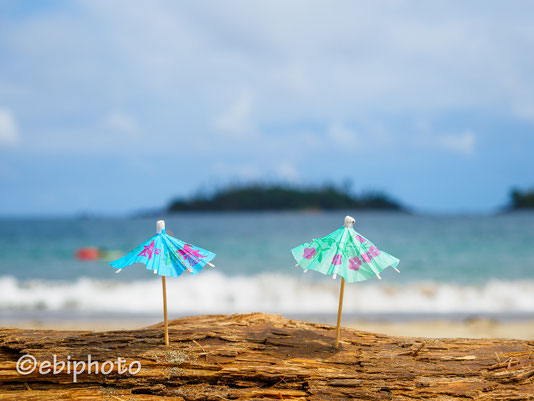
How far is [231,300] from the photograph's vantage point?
1296 centimetres

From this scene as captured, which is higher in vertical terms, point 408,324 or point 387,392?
point 387,392

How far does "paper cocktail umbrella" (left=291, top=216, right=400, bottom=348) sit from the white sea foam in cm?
811

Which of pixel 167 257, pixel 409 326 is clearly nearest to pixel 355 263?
pixel 167 257

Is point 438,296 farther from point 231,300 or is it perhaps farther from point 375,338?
point 375,338

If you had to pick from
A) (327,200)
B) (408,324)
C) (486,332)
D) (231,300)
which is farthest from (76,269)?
(327,200)

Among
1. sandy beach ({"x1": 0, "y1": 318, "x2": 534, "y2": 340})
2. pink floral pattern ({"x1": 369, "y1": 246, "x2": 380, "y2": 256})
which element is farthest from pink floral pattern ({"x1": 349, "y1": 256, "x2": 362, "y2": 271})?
sandy beach ({"x1": 0, "y1": 318, "x2": 534, "y2": 340})

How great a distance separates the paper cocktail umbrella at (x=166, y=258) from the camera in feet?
10.1

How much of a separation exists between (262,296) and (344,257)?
35.1 ft

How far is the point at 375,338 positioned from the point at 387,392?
2.24ft

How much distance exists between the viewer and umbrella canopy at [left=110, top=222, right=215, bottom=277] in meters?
3.07

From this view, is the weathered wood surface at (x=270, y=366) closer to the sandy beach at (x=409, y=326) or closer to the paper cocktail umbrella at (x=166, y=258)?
the paper cocktail umbrella at (x=166, y=258)

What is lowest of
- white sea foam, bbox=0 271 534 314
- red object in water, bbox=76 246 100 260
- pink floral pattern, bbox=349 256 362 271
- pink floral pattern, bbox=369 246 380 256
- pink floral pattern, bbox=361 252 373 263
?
white sea foam, bbox=0 271 534 314

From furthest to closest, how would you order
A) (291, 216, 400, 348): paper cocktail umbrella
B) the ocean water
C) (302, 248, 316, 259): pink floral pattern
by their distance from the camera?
the ocean water < (302, 248, 316, 259): pink floral pattern < (291, 216, 400, 348): paper cocktail umbrella

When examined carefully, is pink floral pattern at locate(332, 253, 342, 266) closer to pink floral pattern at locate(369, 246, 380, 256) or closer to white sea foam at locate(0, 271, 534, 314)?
pink floral pattern at locate(369, 246, 380, 256)
